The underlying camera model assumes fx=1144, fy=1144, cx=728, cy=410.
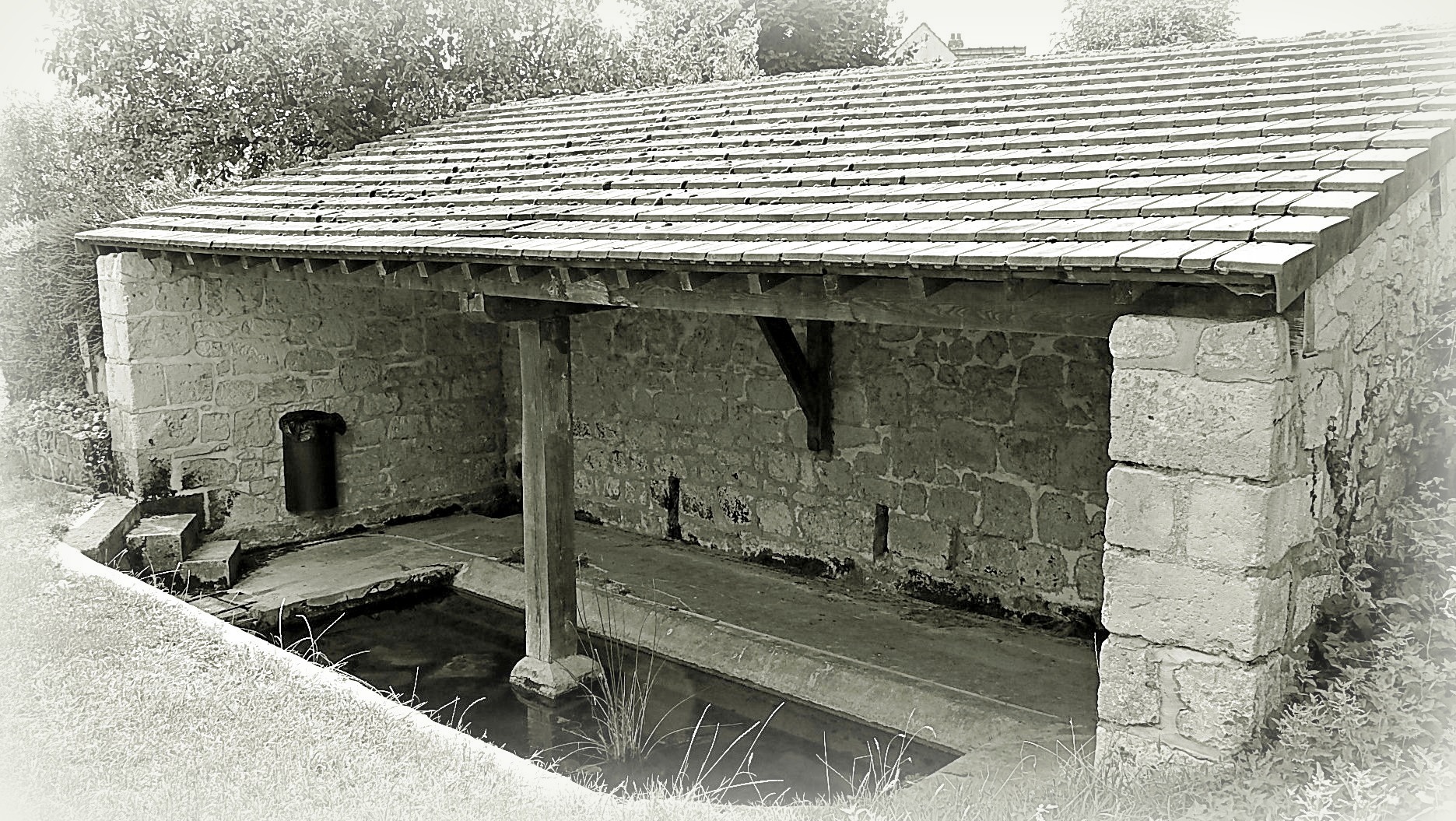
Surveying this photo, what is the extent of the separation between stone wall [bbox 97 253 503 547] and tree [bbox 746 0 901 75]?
1051cm

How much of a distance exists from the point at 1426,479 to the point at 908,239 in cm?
257

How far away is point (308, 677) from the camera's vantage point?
494 centimetres

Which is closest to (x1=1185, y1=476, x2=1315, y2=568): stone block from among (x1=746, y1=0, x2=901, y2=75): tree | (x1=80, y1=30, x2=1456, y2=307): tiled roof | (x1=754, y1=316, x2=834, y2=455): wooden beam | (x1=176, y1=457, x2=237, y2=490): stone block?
(x1=80, y1=30, x2=1456, y2=307): tiled roof

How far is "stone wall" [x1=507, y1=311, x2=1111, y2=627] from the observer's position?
249 inches

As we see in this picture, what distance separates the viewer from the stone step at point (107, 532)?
6984 millimetres

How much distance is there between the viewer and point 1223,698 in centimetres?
361

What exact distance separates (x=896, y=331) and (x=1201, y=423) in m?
3.42

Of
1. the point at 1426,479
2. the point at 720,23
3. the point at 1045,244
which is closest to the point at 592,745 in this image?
the point at 1045,244

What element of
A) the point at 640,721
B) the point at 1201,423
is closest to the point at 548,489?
the point at 640,721

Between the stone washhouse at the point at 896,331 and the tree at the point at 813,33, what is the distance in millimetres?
9361

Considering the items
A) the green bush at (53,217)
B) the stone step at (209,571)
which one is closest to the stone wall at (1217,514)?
the stone step at (209,571)

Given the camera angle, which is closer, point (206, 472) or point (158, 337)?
point (158, 337)

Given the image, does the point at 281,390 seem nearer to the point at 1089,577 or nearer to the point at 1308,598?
the point at 1089,577

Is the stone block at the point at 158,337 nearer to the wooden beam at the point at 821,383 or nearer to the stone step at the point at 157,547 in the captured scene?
the stone step at the point at 157,547
